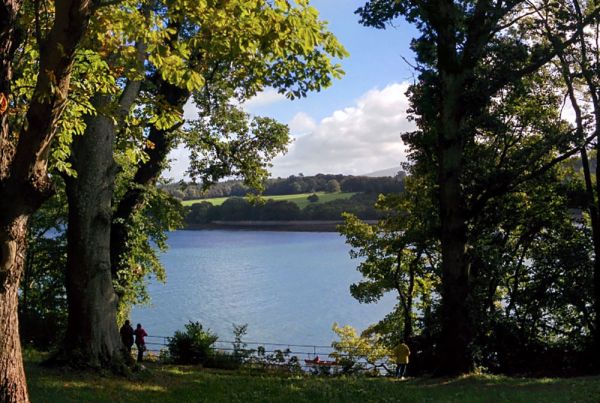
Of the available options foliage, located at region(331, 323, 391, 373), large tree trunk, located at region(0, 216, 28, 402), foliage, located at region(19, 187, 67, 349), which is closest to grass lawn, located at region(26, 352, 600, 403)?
large tree trunk, located at region(0, 216, 28, 402)

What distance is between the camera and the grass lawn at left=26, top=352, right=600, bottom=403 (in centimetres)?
980

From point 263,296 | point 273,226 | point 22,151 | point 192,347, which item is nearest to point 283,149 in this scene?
point 192,347

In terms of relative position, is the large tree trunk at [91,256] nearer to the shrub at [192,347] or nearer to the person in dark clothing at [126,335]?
the person in dark clothing at [126,335]

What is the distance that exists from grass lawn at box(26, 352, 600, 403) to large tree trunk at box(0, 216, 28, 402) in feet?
11.1

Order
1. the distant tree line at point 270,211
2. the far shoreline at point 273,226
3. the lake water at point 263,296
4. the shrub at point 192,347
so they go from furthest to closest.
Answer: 1. the far shoreline at point 273,226
2. the distant tree line at point 270,211
3. the lake water at point 263,296
4. the shrub at point 192,347

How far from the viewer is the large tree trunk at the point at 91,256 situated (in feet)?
37.5

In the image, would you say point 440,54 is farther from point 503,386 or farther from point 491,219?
point 503,386

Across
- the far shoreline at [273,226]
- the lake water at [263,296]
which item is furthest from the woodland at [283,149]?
the far shoreline at [273,226]

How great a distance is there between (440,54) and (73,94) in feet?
36.1

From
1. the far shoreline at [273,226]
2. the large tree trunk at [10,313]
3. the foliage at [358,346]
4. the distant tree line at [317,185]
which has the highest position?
the distant tree line at [317,185]

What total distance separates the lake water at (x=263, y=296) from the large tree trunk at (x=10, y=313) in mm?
36221

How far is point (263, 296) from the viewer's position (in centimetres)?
5847

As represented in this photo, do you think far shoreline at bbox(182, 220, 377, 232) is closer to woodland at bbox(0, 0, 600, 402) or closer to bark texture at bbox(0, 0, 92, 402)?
woodland at bbox(0, 0, 600, 402)

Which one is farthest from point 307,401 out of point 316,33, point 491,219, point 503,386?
point 491,219
